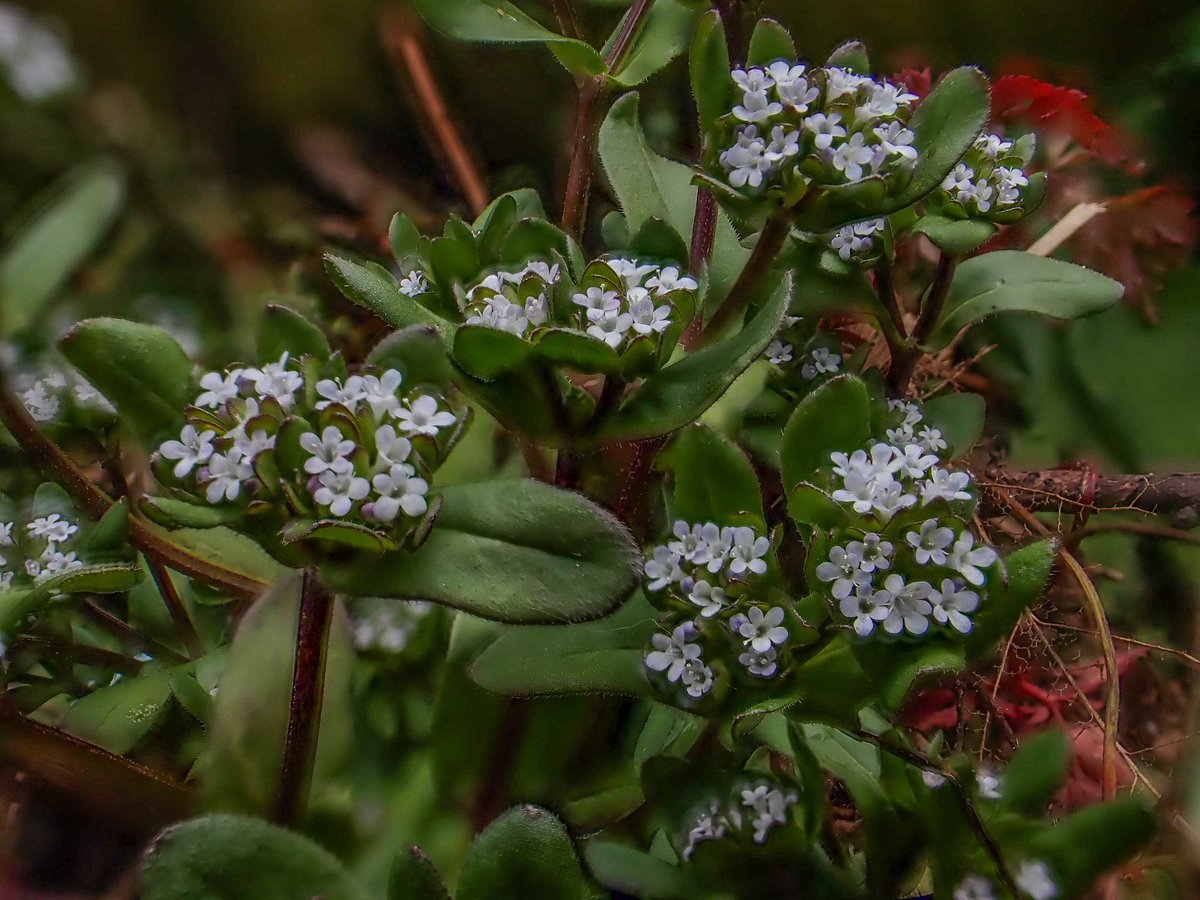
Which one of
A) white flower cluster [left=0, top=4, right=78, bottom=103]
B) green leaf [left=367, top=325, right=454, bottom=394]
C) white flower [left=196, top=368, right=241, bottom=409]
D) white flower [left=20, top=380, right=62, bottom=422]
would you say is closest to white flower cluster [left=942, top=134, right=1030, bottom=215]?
green leaf [left=367, top=325, right=454, bottom=394]

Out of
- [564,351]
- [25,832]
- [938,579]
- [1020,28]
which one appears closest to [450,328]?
[564,351]

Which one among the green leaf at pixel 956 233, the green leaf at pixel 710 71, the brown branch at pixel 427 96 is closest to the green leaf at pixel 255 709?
the green leaf at pixel 710 71

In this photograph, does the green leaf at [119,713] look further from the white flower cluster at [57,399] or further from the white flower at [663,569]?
the white flower at [663,569]

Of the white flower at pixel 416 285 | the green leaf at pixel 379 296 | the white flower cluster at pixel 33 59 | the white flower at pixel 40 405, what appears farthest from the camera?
the white flower cluster at pixel 33 59

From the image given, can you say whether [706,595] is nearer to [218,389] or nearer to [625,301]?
[625,301]

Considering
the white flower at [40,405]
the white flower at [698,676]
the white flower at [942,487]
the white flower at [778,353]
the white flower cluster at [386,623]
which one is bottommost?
the white flower cluster at [386,623]

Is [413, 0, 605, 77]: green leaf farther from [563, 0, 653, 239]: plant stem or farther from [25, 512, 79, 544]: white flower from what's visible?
[25, 512, 79, 544]: white flower
